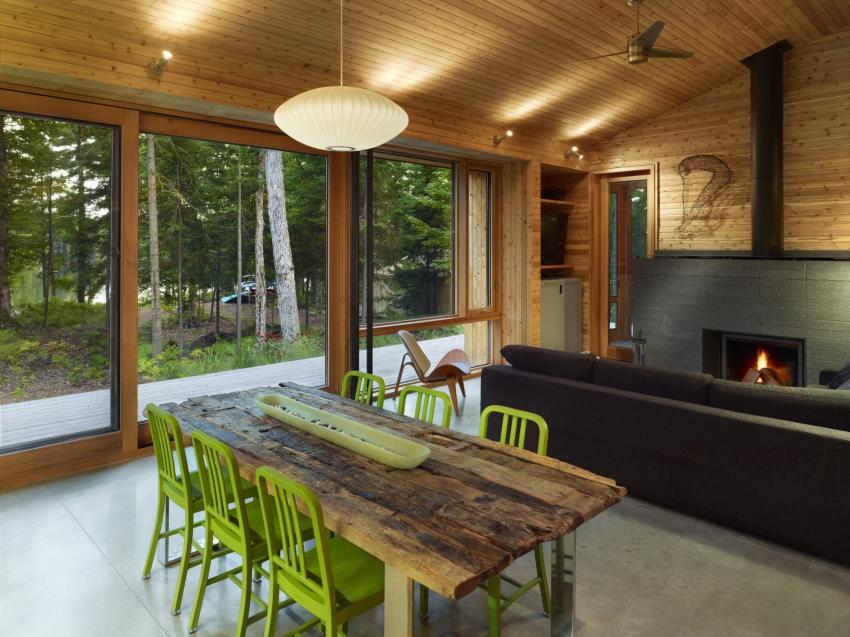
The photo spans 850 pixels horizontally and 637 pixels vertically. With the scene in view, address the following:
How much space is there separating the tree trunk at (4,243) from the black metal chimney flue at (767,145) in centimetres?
664

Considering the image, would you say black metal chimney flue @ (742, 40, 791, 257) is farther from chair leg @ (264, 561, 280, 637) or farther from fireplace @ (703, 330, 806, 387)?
chair leg @ (264, 561, 280, 637)

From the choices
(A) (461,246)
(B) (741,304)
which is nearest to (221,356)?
(A) (461,246)

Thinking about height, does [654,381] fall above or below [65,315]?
below

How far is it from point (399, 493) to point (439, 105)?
4.70m

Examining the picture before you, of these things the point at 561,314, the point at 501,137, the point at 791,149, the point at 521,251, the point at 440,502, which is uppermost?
the point at 501,137

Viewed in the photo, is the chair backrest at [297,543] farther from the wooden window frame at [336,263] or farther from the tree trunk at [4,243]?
the wooden window frame at [336,263]

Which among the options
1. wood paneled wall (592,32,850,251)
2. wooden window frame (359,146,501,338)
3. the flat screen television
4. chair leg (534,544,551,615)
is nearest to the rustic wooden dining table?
chair leg (534,544,551,615)

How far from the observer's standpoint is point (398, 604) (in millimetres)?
1675

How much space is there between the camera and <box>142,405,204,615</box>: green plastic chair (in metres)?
2.45

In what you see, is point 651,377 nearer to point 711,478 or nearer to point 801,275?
point 711,478

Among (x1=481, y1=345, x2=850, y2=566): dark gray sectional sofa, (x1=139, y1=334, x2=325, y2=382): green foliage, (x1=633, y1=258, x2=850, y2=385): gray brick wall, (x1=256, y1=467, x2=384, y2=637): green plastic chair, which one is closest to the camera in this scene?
(x1=256, y1=467, x2=384, y2=637): green plastic chair

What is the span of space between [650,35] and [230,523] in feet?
12.3

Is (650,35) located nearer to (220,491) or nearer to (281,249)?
(281,249)

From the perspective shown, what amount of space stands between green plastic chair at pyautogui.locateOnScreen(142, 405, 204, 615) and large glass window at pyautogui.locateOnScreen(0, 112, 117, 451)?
1.79 meters
